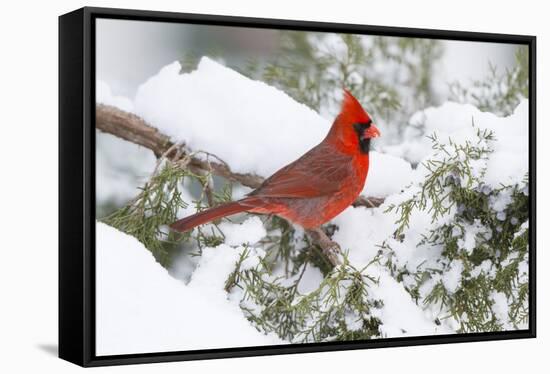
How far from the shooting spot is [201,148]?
3672mm

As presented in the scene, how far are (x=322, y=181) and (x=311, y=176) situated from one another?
0.05 metres

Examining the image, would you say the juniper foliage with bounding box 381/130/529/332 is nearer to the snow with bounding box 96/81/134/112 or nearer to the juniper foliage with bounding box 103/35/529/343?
the juniper foliage with bounding box 103/35/529/343

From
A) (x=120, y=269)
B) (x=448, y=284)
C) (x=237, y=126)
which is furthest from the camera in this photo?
(x=448, y=284)

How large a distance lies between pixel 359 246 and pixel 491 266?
2.10ft

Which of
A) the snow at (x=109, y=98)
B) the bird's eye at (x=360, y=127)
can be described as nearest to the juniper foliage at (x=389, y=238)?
the bird's eye at (x=360, y=127)

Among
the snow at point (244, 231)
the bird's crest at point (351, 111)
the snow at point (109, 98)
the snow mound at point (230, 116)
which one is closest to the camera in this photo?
the snow at point (109, 98)

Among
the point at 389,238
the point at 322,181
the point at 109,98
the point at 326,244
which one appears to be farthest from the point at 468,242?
the point at 109,98

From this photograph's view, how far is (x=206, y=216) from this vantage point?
3.65 m

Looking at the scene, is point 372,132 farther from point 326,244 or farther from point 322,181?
point 326,244

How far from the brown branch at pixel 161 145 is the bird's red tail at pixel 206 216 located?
105 millimetres

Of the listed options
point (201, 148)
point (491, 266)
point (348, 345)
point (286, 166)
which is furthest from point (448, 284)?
point (201, 148)

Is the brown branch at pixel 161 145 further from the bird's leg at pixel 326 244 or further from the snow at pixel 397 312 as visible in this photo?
the snow at pixel 397 312

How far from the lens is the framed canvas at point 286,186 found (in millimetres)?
3475

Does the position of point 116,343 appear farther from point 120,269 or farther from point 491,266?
point 491,266
